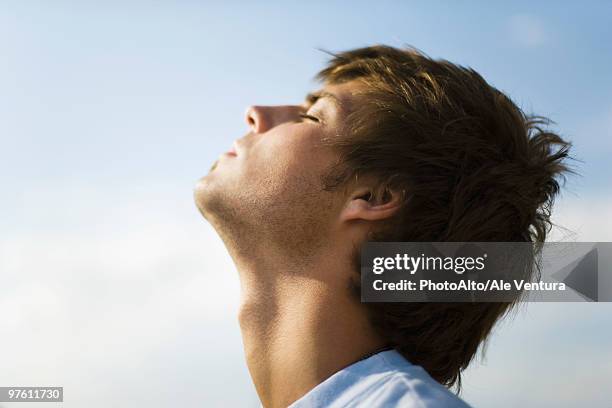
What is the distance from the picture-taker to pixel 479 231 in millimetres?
3996

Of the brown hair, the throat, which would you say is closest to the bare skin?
the throat

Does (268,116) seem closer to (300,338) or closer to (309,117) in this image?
(309,117)

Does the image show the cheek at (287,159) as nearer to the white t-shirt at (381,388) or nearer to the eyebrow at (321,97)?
the eyebrow at (321,97)

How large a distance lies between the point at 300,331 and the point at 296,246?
492 millimetres

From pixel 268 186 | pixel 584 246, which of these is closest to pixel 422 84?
pixel 268 186

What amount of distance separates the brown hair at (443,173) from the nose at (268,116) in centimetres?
40

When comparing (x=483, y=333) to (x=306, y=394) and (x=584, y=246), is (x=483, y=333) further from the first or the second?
(x=306, y=394)

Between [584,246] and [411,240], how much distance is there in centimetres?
129

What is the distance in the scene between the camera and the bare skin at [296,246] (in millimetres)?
3727

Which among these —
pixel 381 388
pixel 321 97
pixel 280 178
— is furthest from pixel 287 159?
pixel 381 388

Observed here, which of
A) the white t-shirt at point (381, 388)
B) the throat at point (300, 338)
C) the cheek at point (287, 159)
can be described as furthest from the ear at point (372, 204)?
the white t-shirt at point (381, 388)

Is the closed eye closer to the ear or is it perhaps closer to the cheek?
the cheek

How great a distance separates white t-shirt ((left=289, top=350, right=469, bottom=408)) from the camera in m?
3.04

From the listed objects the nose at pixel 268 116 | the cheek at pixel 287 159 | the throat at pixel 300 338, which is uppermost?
the nose at pixel 268 116
